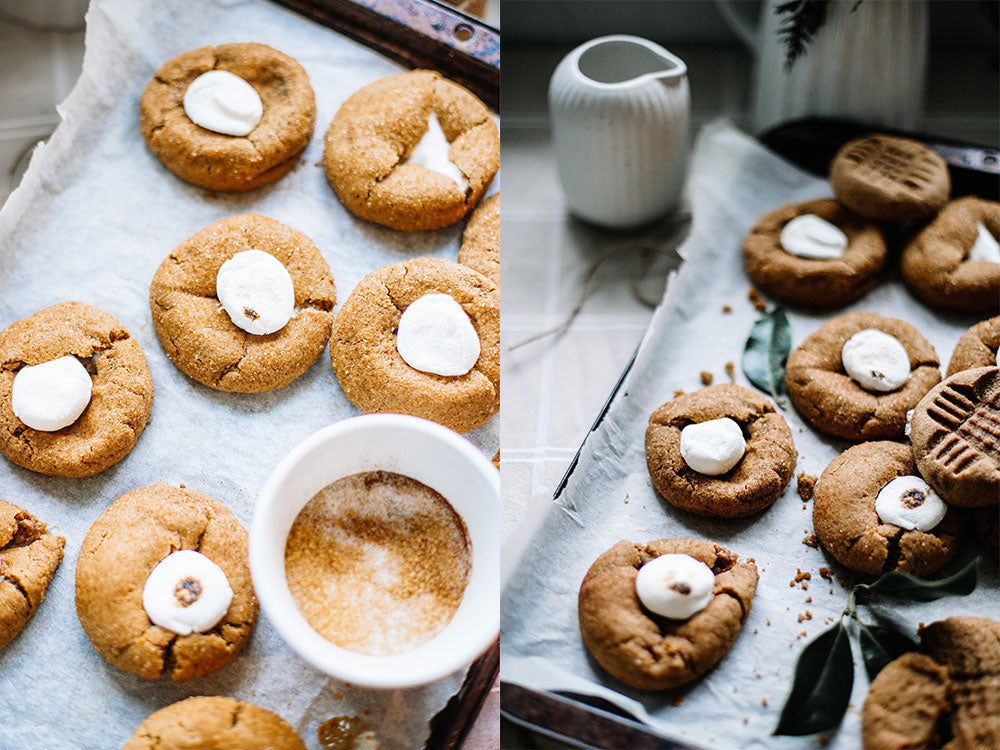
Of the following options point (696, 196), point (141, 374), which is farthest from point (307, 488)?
point (696, 196)

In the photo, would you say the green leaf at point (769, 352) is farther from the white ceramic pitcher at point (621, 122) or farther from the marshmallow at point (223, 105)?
the marshmallow at point (223, 105)

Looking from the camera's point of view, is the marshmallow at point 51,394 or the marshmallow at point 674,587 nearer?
the marshmallow at point 674,587

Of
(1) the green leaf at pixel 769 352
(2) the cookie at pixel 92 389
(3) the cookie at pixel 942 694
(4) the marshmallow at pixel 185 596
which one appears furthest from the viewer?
(1) the green leaf at pixel 769 352

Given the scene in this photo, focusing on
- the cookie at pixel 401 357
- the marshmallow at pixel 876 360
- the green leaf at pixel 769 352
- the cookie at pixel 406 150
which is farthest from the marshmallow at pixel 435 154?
the marshmallow at pixel 876 360

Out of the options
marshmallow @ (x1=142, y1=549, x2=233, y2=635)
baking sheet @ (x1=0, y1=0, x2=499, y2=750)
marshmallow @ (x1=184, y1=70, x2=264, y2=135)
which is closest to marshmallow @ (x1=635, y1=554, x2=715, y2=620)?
baking sheet @ (x1=0, y1=0, x2=499, y2=750)

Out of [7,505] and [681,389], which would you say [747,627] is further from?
[7,505]

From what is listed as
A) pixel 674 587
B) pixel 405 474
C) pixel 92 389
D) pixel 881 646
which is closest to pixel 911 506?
pixel 881 646

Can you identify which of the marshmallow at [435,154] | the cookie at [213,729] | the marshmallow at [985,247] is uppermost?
the marshmallow at [435,154]
